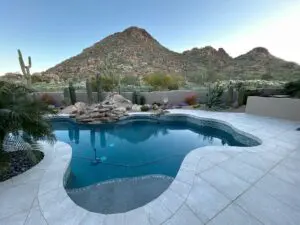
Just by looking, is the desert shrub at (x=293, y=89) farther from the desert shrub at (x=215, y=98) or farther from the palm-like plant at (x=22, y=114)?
the palm-like plant at (x=22, y=114)

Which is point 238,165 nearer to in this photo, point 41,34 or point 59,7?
point 59,7

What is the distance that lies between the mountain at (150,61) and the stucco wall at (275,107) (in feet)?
45.9

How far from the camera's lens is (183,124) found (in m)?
9.58

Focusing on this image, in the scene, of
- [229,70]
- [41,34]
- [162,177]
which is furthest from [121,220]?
[229,70]

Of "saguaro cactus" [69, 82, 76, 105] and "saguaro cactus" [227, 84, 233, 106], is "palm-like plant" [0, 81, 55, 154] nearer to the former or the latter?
"saguaro cactus" [69, 82, 76, 105]

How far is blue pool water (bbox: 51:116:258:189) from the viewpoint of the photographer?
14.6 ft

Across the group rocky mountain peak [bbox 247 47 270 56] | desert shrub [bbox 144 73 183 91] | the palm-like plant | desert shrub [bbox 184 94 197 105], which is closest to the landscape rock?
desert shrub [bbox 184 94 197 105]

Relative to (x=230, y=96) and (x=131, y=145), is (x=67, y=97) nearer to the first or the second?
(x=131, y=145)

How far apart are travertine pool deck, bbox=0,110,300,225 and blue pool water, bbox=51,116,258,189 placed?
0.82 m

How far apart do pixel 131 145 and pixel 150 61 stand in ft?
83.1

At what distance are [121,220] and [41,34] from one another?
68.3 feet

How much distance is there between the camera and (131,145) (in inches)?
260

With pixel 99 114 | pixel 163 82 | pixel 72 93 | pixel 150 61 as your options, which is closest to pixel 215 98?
pixel 163 82

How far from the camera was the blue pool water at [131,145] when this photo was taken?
4451mm
